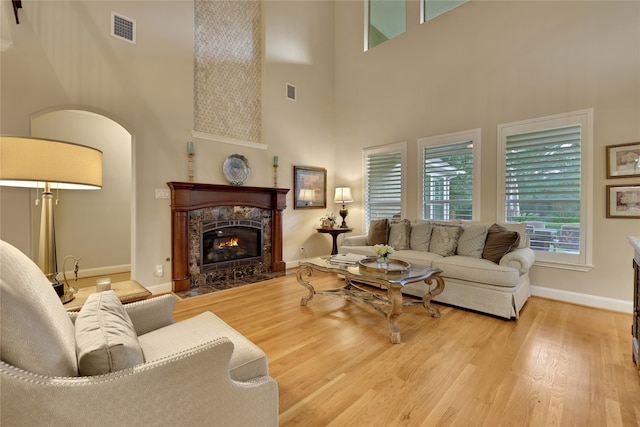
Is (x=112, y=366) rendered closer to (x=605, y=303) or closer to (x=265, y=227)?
(x=265, y=227)

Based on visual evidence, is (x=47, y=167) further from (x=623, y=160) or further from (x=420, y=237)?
(x=623, y=160)

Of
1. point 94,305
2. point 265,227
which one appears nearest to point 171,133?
point 265,227

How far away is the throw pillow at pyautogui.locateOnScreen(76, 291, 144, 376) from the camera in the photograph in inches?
35.4

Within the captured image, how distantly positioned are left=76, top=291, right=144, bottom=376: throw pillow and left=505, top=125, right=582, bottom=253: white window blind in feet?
14.0

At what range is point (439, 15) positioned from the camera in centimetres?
442

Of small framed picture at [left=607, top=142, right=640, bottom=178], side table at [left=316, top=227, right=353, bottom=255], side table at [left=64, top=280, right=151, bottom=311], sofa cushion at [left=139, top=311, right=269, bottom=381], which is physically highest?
small framed picture at [left=607, top=142, right=640, bottom=178]

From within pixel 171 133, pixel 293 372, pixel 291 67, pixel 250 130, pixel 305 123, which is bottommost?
pixel 293 372

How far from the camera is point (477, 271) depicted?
116 inches

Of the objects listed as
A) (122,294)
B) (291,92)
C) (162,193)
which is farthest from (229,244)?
(291,92)

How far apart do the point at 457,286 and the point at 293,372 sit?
6.90ft

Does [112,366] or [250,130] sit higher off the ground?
[250,130]

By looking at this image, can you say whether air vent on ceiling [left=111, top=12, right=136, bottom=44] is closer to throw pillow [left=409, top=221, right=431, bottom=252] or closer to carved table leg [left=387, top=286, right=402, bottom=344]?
carved table leg [left=387, top=286, right=402, bottom=344]

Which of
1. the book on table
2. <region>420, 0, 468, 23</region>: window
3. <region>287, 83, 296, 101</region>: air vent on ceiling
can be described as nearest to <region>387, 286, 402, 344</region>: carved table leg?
the book on table

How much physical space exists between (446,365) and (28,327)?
88.7 inches
